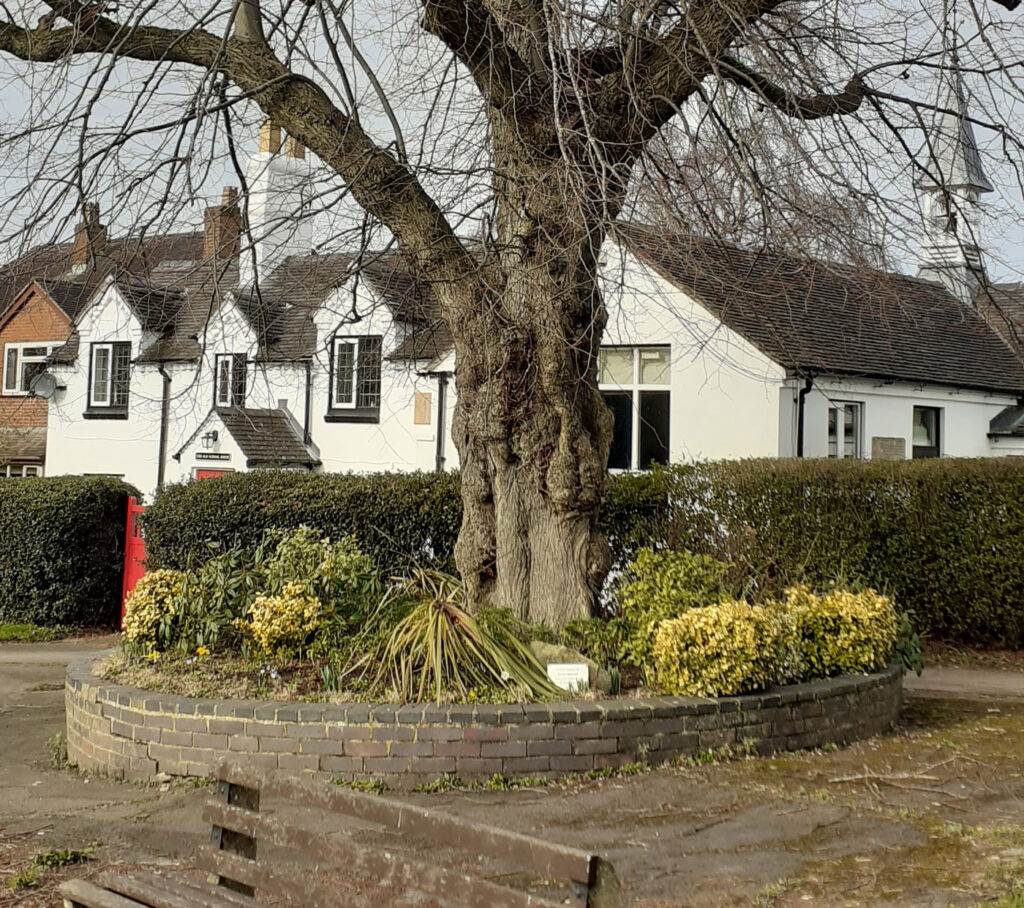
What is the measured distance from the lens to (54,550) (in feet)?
51.6

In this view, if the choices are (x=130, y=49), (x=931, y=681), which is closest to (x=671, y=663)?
(x=931, y=681)

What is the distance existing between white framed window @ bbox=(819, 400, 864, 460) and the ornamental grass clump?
13247 mm

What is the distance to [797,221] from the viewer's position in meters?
8.62

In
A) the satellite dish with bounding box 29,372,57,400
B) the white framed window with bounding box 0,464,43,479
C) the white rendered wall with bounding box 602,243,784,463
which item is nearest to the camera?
the white rendered wall with bounding box 602,243,784,463

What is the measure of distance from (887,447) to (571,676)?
48.0 ft

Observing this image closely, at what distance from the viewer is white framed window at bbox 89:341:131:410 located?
2777 centimetres

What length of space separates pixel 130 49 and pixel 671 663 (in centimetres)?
639

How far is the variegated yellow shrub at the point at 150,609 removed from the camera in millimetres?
9172

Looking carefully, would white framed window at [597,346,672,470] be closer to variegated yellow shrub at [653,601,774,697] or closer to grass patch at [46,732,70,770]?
variegated yellow shrub at [653,601,774,697]

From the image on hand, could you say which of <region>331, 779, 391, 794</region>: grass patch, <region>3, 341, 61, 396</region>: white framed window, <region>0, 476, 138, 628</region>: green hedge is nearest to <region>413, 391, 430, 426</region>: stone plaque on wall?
<region>0, 476, 138, 628</region>: green hedge

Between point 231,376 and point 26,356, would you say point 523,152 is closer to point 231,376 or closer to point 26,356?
point 231,376

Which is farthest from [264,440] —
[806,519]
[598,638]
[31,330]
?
[598,638]

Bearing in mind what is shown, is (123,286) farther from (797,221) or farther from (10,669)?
(797,221)

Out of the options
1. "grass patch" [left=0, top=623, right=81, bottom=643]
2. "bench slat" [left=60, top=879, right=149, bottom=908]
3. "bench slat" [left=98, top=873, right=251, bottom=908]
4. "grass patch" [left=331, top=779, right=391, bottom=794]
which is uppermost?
"bench slat" [left=98, top=873, right=251, bottom=908]
